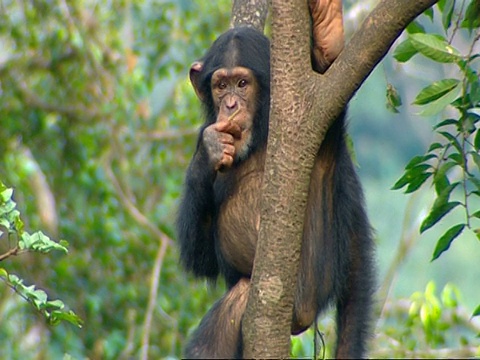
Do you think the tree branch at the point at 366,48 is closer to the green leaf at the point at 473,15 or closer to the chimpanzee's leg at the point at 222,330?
the green leaf at the point at 473,15

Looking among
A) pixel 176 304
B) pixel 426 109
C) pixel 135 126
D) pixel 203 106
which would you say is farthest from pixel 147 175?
pixel 426 109

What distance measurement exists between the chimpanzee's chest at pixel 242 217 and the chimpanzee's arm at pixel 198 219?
0.08m

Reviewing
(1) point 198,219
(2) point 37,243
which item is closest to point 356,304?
(1) point 198,219

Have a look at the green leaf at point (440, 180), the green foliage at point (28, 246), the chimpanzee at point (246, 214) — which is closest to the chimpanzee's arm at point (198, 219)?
the chimpanzee at point (246, 214)

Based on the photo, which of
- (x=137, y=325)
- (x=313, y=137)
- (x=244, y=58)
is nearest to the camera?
(x=313, y=137)

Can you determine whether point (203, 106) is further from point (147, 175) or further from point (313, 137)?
point (147, 175)

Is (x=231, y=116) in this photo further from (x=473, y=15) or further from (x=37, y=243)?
(x=37, y=243)

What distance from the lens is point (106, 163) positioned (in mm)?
7184

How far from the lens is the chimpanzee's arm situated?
3.42m

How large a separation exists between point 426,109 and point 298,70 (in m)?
0.48

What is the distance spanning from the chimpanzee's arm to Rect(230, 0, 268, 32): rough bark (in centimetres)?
61

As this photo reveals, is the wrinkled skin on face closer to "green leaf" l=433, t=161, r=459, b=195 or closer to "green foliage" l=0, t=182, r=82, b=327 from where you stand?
"green leaf" l=433, t=161, r=459, b=195

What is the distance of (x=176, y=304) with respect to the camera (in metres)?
6.63

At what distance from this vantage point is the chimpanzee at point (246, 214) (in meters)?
3.30
